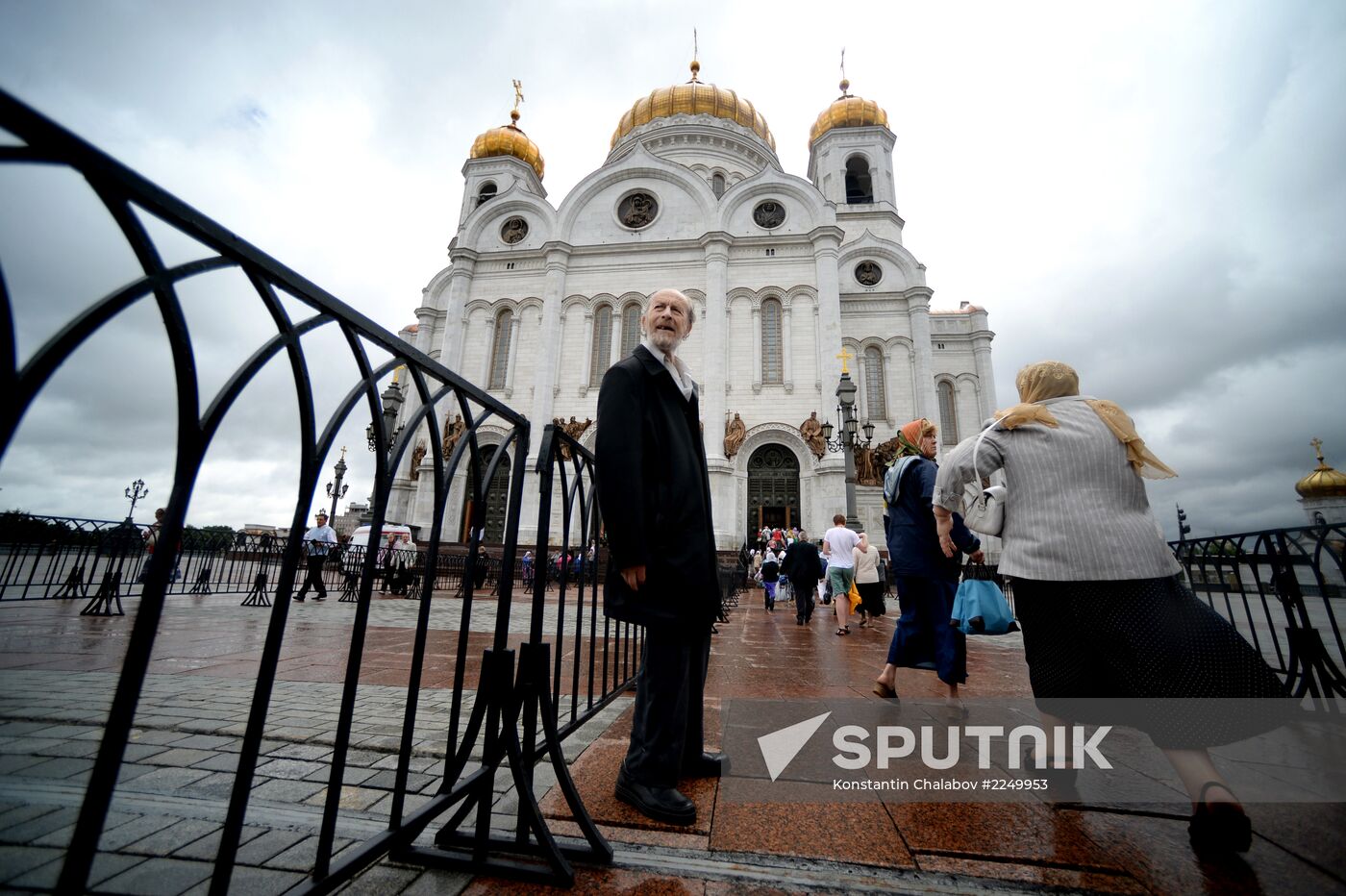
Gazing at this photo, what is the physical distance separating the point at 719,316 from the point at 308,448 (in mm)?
19350

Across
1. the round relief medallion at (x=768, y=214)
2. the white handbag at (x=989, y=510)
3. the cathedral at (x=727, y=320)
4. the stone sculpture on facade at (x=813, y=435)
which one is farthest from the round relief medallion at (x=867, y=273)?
the white handbag at (x=989, y=510)

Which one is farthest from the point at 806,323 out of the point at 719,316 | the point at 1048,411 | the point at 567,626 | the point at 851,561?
the point at 1048,411

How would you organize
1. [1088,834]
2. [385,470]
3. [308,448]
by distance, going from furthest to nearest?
1. [1088,834]
2. [385,470]
3. [308,448]

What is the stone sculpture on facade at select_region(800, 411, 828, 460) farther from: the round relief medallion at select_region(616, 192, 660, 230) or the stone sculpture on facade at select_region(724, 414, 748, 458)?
the round relief medallion at select_region(616, 192, 660, 230)

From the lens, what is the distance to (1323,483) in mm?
25047

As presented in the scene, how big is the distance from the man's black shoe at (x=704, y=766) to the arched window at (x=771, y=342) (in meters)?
18.1

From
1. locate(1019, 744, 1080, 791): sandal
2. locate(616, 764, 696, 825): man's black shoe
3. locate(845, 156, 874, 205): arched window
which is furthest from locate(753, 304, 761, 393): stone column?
locate(616, 764, 696, 825): man's black shoe

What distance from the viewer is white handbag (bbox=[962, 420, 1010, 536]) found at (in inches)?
83.7

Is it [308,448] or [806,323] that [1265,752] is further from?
[806,323]

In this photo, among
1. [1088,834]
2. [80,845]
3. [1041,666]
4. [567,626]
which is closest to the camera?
[80,845]

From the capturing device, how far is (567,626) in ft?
Answer: 21.7

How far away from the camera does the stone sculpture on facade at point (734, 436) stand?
18.5m

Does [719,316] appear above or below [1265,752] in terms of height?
above

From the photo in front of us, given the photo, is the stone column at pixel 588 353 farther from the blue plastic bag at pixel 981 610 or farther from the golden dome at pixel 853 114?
the blue plastic bag at pixel 981 610
